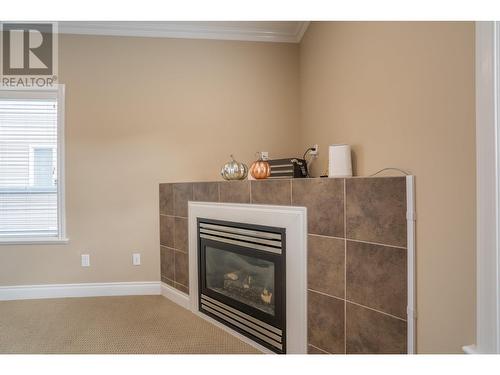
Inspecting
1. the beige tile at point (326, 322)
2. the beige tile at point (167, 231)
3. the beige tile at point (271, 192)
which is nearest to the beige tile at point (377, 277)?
the beige tile at point (326, 322)

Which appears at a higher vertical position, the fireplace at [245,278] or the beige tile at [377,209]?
the beige tile at [377,209]

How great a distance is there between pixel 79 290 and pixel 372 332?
285 centimetres

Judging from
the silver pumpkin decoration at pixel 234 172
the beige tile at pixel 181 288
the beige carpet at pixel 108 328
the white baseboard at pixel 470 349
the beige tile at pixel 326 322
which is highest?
the silver pumpkin decoration at pixel 234 172

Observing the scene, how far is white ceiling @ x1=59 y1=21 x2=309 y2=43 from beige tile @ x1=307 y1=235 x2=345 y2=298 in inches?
88.9

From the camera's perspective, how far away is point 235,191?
258 cm

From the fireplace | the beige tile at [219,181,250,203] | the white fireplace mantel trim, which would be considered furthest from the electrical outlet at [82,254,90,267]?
the white fireplace mantel trim

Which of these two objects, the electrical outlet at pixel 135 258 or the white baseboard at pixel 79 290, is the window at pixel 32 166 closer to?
the white baseboard at pixel 79 290

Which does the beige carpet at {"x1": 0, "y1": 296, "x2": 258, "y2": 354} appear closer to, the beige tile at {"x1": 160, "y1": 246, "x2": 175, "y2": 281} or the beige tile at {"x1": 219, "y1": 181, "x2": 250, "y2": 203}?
the beige tile at {"x1": 160, "y1": 246, "x2": 175, "y2": 281}

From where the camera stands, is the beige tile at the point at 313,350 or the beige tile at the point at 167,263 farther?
the beige tile at the point at 167,263

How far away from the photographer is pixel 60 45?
3.34 m

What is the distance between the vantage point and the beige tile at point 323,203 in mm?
1883

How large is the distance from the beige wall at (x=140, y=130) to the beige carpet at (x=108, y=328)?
1.01 feet
